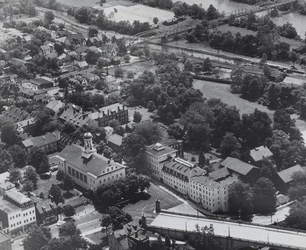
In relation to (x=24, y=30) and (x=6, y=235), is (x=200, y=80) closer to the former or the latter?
(x=24, y=30)

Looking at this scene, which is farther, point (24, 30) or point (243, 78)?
point (24, 30)

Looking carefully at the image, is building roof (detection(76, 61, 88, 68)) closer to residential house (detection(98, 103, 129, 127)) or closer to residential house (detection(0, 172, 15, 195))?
residential house (detection(98, 103, 129, 127))

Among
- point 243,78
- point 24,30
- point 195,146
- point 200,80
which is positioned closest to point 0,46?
point 24,30

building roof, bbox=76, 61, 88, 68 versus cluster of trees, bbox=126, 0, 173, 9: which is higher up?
cluster of trees, bbox=126, 0, 173, 9

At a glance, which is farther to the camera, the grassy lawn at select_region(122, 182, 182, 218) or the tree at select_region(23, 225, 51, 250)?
the grassy lawn at select_region(122, 182, 182, 218)

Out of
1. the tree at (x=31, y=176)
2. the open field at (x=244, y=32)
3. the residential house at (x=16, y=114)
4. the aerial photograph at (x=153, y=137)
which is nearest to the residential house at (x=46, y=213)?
the aerial photograph at (x=153, y=137)

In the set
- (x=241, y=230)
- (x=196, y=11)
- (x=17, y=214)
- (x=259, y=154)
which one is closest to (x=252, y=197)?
(x=241, y=230)

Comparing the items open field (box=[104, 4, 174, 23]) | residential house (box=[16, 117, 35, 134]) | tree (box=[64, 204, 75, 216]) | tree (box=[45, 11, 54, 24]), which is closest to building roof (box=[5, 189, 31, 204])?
tree (box=[64, 204, 75, 216])

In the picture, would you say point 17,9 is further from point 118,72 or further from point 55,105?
point 55,105
